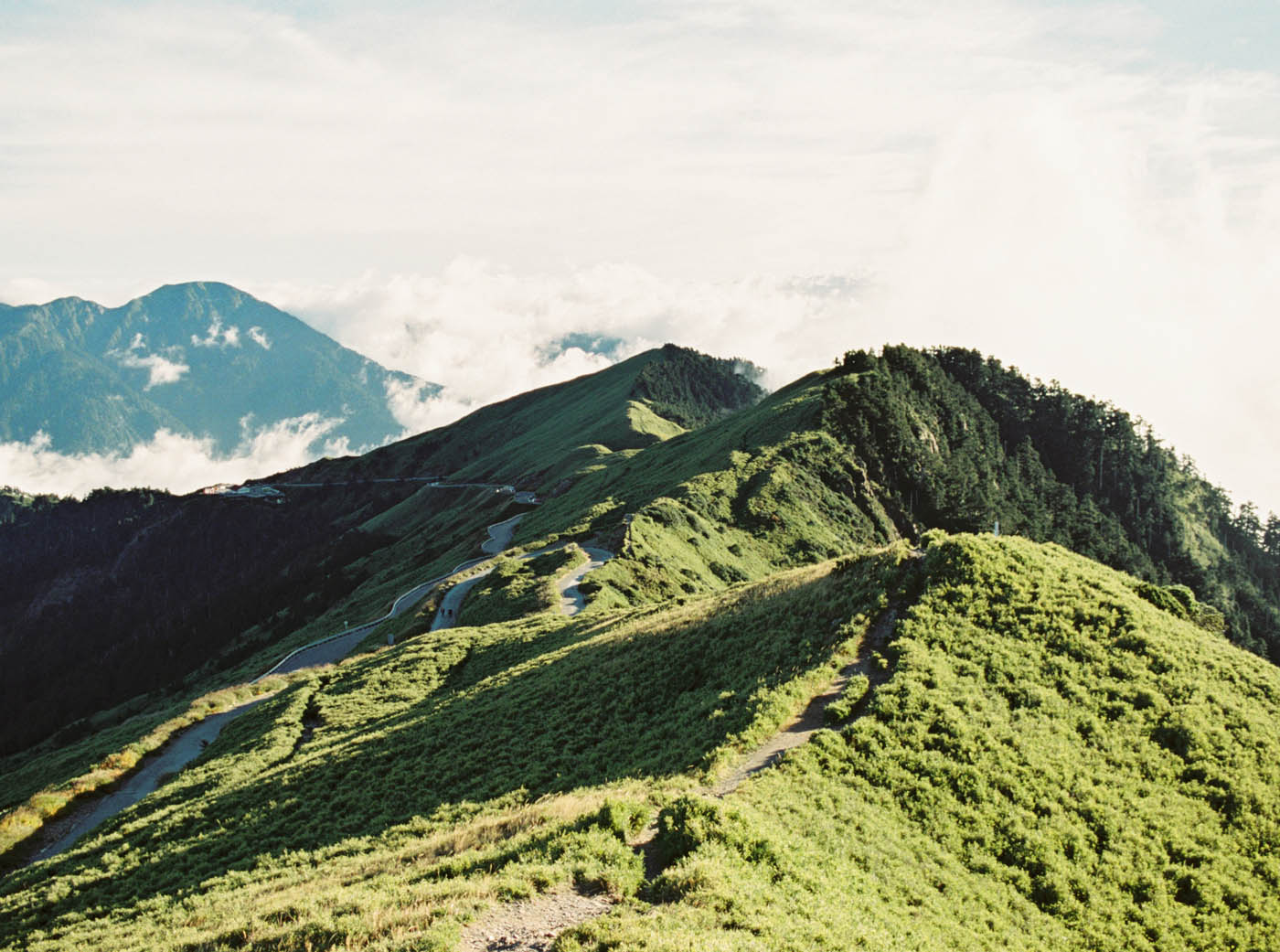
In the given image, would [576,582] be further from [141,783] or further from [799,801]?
[799,801]

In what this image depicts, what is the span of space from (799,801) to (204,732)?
45049 mm

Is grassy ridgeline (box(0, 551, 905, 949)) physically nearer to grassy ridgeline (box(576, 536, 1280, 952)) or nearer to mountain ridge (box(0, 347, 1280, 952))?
mountain ridge (box(0, 347, 1280, 952))

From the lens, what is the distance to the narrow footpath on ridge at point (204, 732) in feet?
117

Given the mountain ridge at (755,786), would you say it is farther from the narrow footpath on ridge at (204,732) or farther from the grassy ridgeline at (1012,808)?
the narrow footpath on ridge at (204,732)

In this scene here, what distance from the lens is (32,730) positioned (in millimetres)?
129625

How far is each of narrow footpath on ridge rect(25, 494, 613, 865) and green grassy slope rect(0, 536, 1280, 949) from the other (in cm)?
628

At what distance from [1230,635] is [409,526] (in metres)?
156

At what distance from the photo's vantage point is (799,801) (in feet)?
53.6

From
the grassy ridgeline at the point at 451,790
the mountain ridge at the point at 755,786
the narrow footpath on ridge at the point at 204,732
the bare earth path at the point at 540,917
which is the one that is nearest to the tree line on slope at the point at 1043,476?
the narrow footpath on ridge at the point at 204,732

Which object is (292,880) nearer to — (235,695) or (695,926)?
(695,926)

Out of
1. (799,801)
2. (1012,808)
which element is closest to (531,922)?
(799,801)

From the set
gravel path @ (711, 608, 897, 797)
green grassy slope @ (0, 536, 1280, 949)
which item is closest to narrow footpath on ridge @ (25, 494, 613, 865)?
green grassy slope @ (0, 536, 1280, 949)

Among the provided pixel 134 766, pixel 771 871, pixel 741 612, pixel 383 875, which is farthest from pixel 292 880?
pixel 134 766

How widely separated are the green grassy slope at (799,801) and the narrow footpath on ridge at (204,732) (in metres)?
6.28
